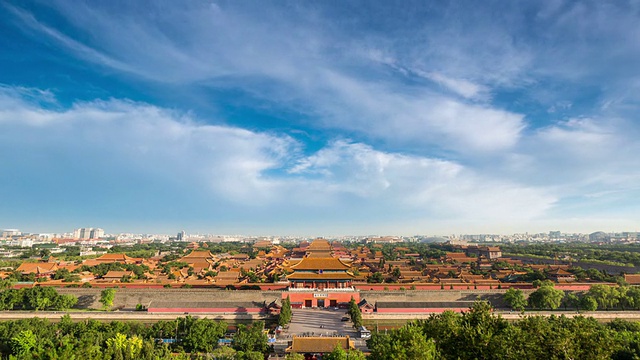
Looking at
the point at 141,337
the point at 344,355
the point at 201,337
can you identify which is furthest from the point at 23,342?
the point at 344,355

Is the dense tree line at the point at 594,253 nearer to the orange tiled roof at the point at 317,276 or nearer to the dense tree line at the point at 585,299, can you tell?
the dense tree line at the point at 585,299

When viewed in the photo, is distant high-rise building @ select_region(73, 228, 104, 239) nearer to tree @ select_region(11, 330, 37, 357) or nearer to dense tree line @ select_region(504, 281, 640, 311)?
tree @ select_region(11, 330, 37, 357)

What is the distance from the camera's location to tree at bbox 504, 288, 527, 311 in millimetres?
28000

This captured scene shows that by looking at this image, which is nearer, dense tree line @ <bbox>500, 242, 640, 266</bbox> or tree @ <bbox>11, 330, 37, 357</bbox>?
tree @ <bbox>11, 330, 37, 357</bbox>

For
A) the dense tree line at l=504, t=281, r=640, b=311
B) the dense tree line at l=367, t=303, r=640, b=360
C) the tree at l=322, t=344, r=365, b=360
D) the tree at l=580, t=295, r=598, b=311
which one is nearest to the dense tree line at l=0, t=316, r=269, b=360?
the tree at l=322, t=344, r=365, b=360

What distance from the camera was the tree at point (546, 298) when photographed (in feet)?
89.9

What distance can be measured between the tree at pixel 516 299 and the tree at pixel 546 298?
25.3 inches

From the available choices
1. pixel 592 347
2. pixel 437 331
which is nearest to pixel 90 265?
pixel 437 331

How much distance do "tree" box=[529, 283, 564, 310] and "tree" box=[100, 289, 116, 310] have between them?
32.4 meters

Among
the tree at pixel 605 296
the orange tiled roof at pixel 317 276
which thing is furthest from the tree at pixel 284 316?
the tree at pixel 605 296

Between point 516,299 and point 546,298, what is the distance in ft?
6.50

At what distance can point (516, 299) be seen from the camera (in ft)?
92.1

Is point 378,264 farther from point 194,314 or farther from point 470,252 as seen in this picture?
point 470,252

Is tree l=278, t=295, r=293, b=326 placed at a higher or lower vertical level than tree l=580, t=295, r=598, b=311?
lower
